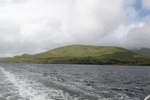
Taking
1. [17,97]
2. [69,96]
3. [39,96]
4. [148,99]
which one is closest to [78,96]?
[69,96]

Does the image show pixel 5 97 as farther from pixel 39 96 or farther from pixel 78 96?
pixel 78 96

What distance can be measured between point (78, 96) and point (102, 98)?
3759mm

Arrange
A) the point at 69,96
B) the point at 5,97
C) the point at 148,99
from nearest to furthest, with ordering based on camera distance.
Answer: the point at 148,99 < the point at 5,97 < the point at 69,96

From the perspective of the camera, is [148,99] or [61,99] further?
[61,99]

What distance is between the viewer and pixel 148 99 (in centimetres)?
2009

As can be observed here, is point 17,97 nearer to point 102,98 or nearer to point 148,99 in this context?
point 102,98

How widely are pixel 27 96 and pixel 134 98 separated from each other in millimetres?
17411

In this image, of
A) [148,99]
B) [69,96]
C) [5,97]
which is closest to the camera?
[148,99]

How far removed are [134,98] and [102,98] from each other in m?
6.28

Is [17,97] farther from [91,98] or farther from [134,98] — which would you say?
[134,98]

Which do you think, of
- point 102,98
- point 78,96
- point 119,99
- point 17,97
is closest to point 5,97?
point 17,97

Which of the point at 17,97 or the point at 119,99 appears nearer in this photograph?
the point at 17,97

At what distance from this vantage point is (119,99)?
→ 37250mm

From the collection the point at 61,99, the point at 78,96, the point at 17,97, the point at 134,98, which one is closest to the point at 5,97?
the point at 17,97
